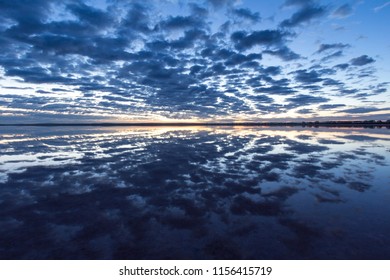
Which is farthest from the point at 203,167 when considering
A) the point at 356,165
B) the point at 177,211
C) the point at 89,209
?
the point at 356,165

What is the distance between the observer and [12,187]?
9.17m

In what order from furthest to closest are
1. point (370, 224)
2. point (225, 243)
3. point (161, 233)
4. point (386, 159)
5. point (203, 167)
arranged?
point (386, 159), point (203, 167), point (370, 224), point (161, 233), point (225, 243)

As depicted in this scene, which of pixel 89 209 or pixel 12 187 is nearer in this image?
pixel 89 209

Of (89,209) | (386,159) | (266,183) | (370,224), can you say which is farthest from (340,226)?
(386,159)

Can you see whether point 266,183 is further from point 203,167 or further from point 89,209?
point 89,209

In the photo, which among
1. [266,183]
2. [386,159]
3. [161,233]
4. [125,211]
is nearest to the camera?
[161,233]

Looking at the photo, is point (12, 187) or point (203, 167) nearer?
point (12, 187)

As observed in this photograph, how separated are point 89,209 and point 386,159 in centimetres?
1795

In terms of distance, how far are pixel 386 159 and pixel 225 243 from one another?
15.8 m

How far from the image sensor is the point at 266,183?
388 inches

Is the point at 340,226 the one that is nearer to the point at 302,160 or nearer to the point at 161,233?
the point at 161,233
